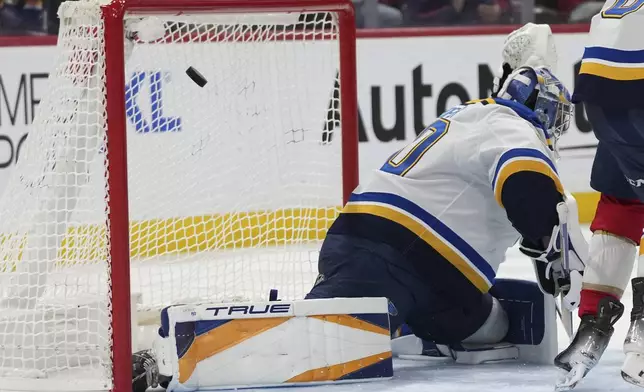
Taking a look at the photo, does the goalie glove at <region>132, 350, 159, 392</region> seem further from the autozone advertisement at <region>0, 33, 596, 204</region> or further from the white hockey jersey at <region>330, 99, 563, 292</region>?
the autozone advertisement at <region>0, 33, 596, 204</region>

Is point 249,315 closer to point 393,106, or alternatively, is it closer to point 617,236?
point 617,236

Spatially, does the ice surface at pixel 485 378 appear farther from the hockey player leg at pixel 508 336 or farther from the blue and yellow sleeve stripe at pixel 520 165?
the blue and yellow sleeve stripe at pixel 520 165

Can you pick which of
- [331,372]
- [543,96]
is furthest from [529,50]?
[331,372]

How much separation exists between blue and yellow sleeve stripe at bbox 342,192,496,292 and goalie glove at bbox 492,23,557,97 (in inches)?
13.4

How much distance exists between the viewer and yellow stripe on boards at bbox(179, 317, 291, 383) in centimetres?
253

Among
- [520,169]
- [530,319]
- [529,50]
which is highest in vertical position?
[529,50]

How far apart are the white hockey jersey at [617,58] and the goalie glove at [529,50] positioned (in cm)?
35

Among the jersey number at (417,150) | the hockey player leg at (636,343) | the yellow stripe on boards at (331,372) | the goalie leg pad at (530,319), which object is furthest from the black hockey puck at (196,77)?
the hockey player leg at (636,343)

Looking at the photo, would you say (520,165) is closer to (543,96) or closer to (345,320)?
(543,96)

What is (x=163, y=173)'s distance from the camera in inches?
137

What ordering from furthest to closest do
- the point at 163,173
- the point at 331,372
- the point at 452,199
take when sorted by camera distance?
the point at 163,173 < the point at 452,199 < the point at 331,372

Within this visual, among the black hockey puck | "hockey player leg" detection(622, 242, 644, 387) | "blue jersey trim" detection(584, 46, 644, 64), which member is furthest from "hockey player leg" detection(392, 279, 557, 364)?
the black hockey puck

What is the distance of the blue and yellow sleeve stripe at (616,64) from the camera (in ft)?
7.97

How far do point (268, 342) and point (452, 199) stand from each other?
1.61 feet
